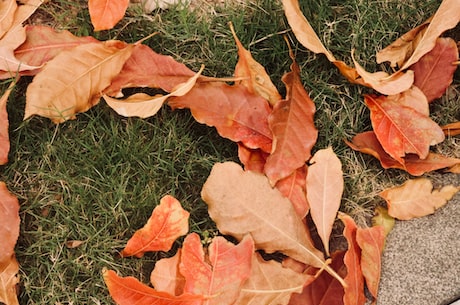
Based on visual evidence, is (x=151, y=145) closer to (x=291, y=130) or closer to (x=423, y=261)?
(x=291, y=130)

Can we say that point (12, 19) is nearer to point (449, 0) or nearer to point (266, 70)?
point (266, 70)

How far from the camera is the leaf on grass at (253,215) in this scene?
4.64 ft

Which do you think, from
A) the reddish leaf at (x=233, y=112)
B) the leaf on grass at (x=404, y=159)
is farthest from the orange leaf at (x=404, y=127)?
the reddish leaf at (x=233, y=112)

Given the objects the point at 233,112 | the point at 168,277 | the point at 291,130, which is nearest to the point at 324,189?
the point at 291,130

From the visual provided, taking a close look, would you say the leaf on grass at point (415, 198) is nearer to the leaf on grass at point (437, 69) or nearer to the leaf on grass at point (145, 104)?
the leaf on grass at point (437, 69)

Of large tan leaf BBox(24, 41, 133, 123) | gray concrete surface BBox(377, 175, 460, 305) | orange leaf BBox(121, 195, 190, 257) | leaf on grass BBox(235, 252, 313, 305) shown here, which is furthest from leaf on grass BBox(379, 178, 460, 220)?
large tan leaf BBox(24, 41, 133, 123)

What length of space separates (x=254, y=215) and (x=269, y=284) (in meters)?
0.14

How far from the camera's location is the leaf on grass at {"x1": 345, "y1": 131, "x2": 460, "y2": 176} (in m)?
1.52

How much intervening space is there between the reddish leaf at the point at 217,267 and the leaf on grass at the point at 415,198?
34 centimetres

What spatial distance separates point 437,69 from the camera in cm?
156

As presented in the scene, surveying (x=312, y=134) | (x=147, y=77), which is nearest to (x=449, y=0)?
(x=312, y=134)

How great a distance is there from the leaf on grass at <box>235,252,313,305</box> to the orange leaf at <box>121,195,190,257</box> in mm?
172

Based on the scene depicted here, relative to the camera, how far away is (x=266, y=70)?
1597 mm

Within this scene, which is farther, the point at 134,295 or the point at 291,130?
the point at 291,130
